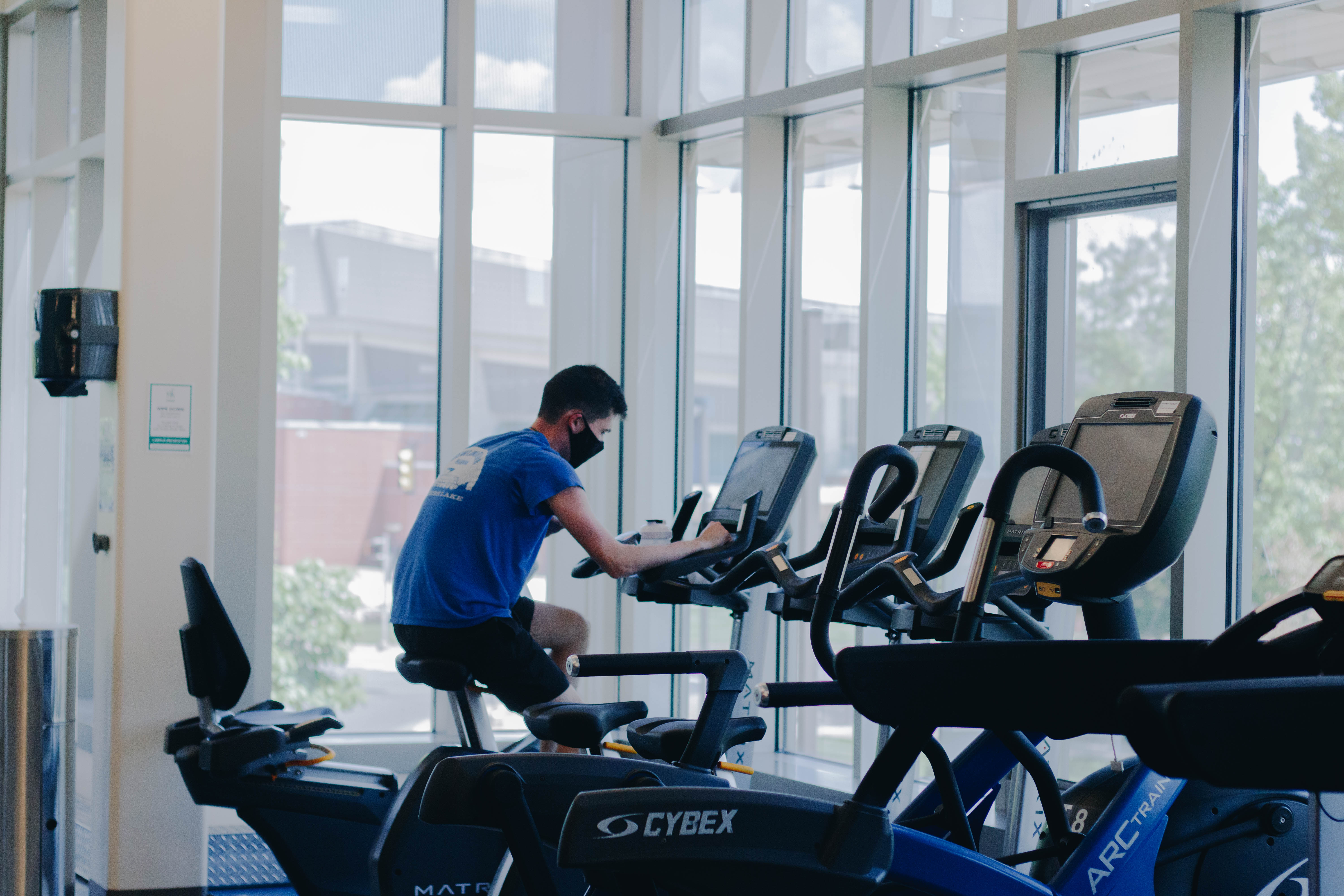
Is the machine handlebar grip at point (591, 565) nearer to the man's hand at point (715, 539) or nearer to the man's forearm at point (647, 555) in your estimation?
the man's forearm at point (647, 555)

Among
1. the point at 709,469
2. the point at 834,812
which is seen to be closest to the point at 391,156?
the point at 709,469

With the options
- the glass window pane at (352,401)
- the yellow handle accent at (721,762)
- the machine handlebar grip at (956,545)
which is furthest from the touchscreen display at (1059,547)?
the glass window pane at (352,401)

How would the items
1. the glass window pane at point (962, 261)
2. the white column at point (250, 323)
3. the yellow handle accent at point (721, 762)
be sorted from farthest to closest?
the white column at point (250, 323) < the glass window pane at point (962, 261) < the yellow handle accent at point (721, 762)

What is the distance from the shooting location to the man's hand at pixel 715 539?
351 centimetres

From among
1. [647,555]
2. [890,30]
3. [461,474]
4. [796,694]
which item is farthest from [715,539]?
[890,30]

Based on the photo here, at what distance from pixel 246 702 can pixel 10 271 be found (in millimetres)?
2910

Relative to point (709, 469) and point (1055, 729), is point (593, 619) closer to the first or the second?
point (709, 469)

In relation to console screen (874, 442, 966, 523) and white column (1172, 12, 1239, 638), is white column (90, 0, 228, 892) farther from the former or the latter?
white column (1172, 12, 1239, 638)

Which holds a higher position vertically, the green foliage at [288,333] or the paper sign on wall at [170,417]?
the green foliage at [288,333]

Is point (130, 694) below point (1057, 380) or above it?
below

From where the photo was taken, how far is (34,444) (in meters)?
6.15

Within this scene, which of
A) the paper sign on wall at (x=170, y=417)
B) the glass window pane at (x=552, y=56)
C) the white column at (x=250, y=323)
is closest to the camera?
the paper sign on wall at (x=170, y=417)

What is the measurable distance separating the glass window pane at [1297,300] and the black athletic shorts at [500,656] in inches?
76.4

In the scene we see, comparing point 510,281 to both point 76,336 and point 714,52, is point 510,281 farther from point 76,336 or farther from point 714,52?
point 76,336
